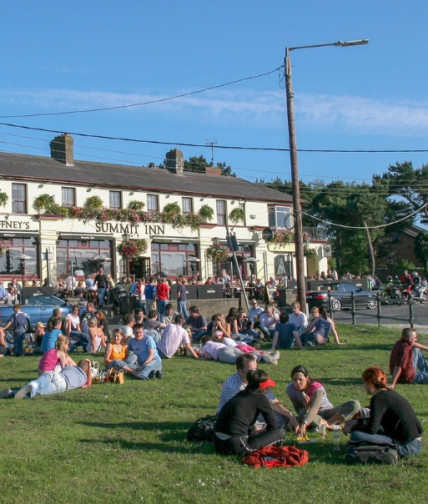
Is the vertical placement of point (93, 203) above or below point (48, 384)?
above

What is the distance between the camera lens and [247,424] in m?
8.02

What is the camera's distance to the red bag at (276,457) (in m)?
7.49

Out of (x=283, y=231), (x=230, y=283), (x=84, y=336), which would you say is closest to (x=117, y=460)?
(x=84, y=336)

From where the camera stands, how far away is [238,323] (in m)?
20.2

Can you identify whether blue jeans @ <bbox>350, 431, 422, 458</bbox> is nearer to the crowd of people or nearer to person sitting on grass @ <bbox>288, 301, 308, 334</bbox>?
the crowd of people

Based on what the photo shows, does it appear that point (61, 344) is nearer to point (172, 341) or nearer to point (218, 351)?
point (172, 341)

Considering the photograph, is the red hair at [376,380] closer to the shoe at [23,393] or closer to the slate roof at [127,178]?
the shoe at [23,393]

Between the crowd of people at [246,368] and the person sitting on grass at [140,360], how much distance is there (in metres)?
0.02

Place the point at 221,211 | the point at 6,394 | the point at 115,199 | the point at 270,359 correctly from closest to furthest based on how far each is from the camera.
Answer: the point at 6,394
the point at 270,359
the point at 115,199
the point at 221,211

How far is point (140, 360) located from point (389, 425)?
7113mm

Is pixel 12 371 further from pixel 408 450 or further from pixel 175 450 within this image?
pixel 408 450

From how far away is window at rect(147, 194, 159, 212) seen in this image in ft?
142

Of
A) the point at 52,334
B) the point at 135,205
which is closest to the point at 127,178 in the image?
the point at 135,205

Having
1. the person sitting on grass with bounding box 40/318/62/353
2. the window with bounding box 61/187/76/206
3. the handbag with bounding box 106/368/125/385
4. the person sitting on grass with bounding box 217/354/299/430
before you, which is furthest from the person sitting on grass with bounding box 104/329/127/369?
the window with bounding box 61/187/76/206
